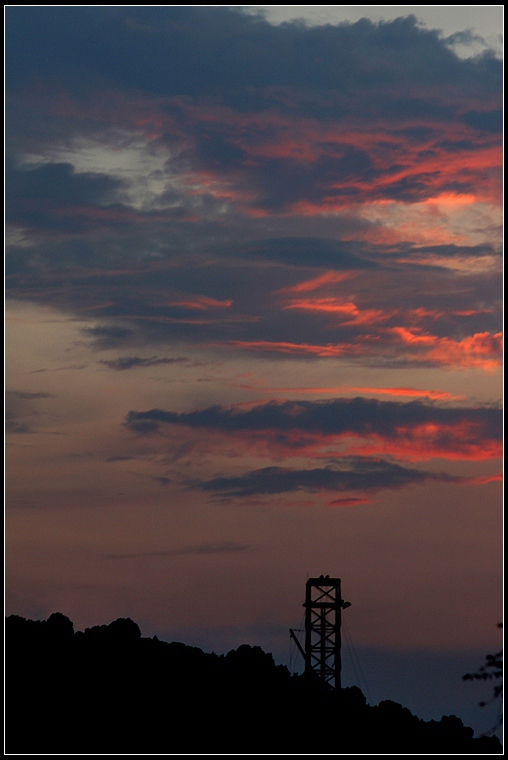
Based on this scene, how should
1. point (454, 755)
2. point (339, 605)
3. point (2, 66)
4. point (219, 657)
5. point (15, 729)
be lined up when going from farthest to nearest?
point (339, 605)
point (219, 657)
point (454, 755)
point (15, 729)
point (2, 66)

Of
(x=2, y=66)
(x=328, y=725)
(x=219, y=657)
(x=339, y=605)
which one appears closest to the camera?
(x=2, y=66)

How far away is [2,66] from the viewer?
31812 millimetres

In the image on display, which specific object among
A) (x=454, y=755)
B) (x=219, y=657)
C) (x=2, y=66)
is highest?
(x=2, y=66)

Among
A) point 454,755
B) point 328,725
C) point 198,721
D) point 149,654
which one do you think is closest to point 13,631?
point 149,654

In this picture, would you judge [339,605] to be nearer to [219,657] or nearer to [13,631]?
[219,657]

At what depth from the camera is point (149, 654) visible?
148 ft

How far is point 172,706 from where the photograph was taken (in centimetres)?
4188

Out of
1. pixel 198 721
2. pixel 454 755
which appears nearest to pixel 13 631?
pixel 198 721

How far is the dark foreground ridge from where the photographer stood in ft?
127

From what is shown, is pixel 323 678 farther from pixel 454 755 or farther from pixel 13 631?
pixel 13 631

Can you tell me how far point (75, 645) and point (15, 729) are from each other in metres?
6.90

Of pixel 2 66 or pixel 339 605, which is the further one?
pixel 339 605

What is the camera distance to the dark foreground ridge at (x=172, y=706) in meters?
38.8

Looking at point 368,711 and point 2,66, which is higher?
point 2,66
